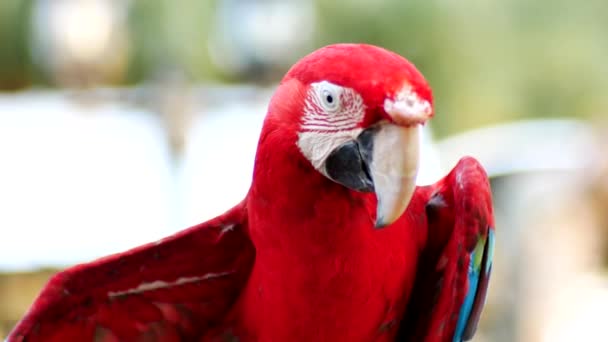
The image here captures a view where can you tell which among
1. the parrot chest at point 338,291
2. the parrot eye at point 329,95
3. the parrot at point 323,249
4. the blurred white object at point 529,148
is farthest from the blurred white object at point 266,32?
the parrot eye at point 329,95

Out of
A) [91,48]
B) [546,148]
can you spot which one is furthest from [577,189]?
[91,48]

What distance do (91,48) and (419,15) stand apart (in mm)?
1470

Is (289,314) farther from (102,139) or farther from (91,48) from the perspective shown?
(91,48)

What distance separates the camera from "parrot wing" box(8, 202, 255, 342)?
1.06 m

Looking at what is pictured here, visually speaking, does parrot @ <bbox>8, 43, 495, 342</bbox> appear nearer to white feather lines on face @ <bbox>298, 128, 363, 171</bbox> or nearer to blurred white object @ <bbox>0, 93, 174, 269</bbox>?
white feather lines on face @ <bbox>298, 128, 363, 171</bbox>

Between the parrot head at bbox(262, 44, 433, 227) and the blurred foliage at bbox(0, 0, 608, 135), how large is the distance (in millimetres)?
3148

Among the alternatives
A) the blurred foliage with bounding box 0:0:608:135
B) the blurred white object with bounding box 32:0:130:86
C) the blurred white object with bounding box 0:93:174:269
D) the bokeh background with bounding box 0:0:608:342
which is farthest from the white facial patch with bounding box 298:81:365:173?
the blurred foliage with bounding box 0:0:608:135

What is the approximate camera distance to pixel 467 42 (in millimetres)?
4305

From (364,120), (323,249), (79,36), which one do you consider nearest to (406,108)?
(364,120)

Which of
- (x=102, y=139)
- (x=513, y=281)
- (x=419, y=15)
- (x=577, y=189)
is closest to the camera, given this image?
(x=513, y=281)

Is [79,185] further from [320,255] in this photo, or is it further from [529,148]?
[320,255]

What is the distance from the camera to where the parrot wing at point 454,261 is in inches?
38.6

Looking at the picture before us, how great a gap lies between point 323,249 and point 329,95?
160 mm

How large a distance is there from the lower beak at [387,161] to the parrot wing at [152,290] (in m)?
0.26
